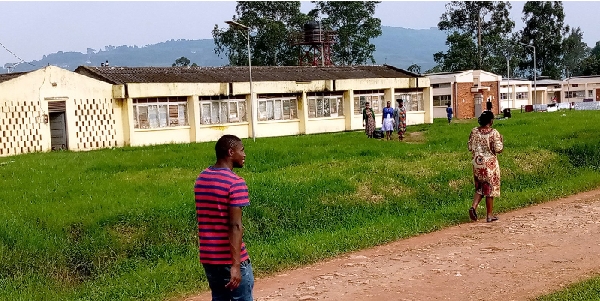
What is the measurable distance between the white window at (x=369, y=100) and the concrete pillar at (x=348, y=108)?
2.24 ft

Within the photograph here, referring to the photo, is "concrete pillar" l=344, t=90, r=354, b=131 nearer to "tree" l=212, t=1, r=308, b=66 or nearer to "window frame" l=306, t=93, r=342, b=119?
"window frame" l=306, t=93, r=342, b=119

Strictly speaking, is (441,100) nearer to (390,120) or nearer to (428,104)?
(428,104)

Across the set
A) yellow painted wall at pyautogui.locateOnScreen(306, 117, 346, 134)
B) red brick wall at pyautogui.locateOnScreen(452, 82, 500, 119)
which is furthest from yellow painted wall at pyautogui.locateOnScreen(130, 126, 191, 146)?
red brick wall at pyautogui.locateOnScreen(452, 82, 500, 119)

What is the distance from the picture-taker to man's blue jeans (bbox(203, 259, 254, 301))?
500cm

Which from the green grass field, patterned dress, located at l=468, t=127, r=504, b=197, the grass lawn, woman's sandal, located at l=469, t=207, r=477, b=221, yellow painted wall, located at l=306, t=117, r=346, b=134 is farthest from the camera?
yellow painted wall, located at l=306, t=117, r=346, b=134

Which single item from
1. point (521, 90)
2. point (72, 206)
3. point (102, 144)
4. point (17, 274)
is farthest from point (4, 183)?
point (521, 90)

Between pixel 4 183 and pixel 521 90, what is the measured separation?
6001 centimetres

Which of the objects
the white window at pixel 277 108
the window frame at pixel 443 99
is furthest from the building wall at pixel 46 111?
the window frame at pixel 443 99

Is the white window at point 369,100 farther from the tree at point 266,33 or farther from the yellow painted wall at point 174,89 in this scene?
the tree at point 266,33

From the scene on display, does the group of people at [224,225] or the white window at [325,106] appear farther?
the white window at [325,106]

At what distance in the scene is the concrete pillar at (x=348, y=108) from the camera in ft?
121

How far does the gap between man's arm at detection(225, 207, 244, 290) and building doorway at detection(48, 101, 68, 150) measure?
23134mm

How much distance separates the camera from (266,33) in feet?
182

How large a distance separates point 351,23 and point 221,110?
30898 millimetres
